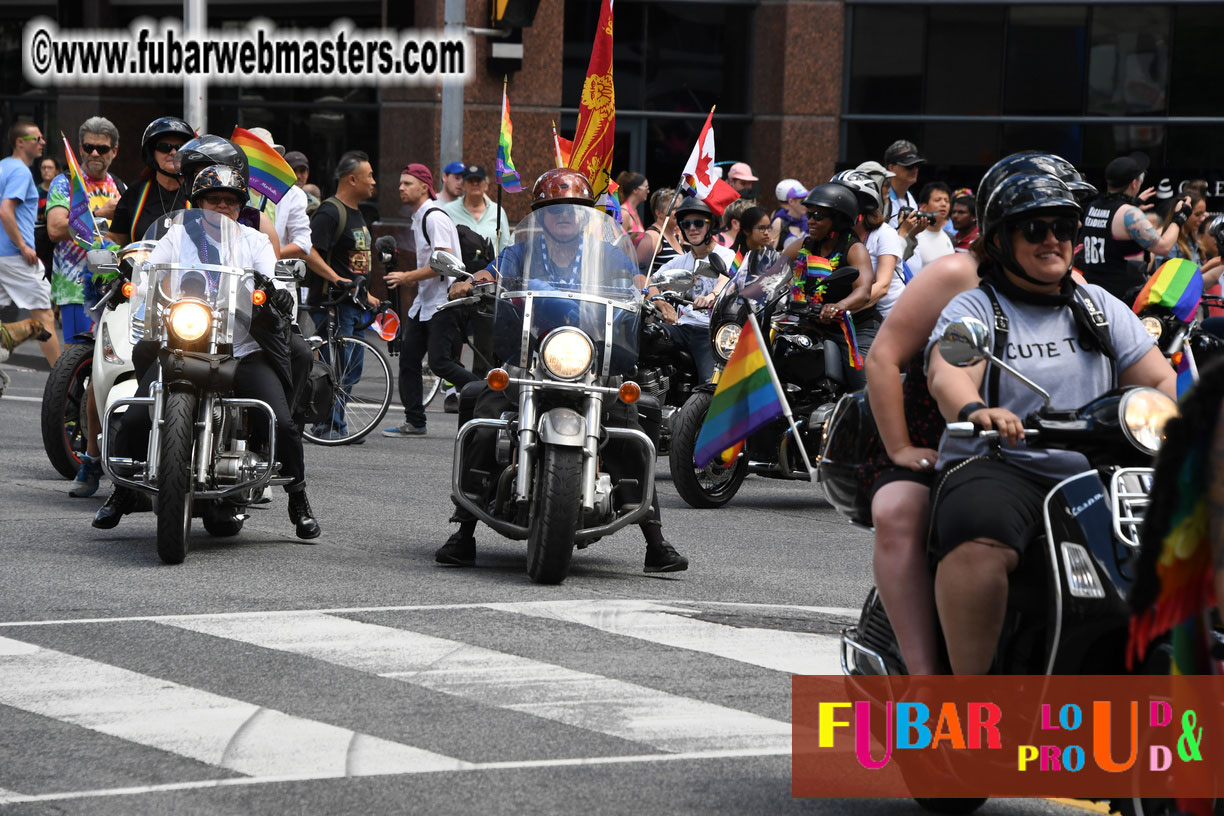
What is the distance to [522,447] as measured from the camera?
7488 mm

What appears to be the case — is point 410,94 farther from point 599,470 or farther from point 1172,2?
point 599,470

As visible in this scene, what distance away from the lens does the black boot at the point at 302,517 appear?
8664mm

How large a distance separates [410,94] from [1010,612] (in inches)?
788

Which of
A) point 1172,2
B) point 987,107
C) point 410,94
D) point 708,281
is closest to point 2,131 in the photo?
point 410,94

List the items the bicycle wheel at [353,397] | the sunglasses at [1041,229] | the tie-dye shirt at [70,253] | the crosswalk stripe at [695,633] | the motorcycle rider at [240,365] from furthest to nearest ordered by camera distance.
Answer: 1. the bicycle wheel at [353,397]
2. the tie-dye shirt at [70,253]
3. the motorcycle rider at [240,365]
4. the crosswalk stripe at [695,633]
5. the sunglasses at [1041,229]

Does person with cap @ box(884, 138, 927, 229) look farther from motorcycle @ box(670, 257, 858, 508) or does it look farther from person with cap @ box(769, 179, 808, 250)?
motorcycle @ box(670, 257, 858, 508)

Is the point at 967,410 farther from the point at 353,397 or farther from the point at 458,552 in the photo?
the point at 353,397

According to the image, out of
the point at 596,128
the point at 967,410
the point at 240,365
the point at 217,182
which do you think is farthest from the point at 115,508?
the point at 967,410

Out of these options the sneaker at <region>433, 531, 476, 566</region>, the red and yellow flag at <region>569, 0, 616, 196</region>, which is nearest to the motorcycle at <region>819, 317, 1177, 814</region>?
the sneaker at <region>433, 531, 476, 566</region>

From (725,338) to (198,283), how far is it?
3.68 metres

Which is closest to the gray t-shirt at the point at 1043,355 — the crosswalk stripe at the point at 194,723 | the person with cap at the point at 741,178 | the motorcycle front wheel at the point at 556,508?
the crosswalk stripe at the point at 194,723

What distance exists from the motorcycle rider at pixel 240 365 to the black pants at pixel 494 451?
88 centimetres

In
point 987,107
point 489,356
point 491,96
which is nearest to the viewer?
point 489,356

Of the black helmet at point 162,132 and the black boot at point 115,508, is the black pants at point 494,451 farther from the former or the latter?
the black helmet at point 162,132
